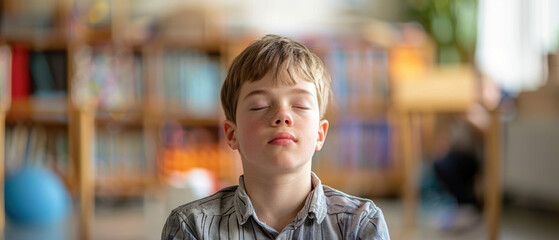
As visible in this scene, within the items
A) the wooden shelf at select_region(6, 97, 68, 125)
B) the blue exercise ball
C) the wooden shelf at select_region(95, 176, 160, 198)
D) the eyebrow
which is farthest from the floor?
the eyebrow

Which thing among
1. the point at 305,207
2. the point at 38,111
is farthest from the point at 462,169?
the point at 305,207

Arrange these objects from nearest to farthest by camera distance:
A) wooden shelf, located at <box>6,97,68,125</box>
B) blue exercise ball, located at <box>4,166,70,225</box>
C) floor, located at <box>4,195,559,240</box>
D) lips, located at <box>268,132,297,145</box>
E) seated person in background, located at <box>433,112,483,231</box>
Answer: lips, located at <box>268,132,297,145</box> < floor, located at <box>4,195,559,240</box> < blue exercise ball, located at <box>4,166,70,225</box> < seated person in background, located at <box>433,112,483,231</box> < wooden shelf, located at <box>6,97,68,125</box>

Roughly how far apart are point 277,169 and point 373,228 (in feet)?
0.52

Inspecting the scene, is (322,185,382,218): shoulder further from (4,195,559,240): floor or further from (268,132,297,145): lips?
(4,195,559,240): floor

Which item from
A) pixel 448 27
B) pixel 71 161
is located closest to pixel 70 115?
pixel 71 161

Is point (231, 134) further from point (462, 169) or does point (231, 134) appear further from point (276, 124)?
point (462, 169)

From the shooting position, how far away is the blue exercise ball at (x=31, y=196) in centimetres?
327

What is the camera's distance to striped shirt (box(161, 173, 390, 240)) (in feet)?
3.21

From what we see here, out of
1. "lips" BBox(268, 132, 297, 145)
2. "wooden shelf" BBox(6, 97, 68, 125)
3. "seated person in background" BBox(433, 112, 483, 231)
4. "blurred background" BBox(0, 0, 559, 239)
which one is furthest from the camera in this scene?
"wooden shelf" BBox(6, 97, 68, 125)

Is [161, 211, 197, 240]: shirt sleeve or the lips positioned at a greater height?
the lips

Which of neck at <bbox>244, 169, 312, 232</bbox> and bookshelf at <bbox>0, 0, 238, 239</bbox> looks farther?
bookshelf at <bbox>0, 0, 238, 239</bbox>

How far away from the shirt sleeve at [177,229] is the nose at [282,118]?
0.20 metres

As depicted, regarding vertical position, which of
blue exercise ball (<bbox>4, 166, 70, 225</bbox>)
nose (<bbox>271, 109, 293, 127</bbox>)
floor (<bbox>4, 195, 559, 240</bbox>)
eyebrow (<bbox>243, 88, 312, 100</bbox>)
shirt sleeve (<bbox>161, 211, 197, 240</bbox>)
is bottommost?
floor (<bbox>4, 195, 559, 240</bbox>)

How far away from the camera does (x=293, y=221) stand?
986 millimetres
